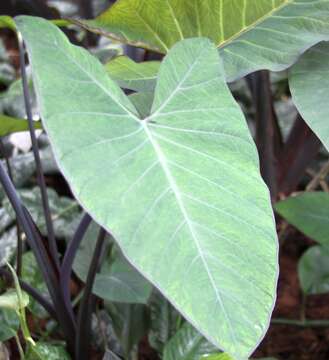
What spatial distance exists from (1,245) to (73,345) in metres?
0.46

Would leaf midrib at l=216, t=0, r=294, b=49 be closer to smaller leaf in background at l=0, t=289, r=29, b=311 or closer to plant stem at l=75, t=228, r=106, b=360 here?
plant stem at l=75, t=228, r=106, b=360

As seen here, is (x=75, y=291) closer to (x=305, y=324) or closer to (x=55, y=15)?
(x=305, y=324)

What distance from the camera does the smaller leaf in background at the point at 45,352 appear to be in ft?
2.64

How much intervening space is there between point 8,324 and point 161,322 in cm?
33

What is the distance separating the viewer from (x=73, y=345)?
1001 millimetres

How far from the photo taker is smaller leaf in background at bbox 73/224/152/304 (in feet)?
3.31

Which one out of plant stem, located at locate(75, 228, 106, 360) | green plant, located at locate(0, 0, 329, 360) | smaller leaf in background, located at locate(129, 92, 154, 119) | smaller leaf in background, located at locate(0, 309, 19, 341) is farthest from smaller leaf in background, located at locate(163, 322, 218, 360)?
smaller leaf in background, located at locate(129, 92, 154, 119)

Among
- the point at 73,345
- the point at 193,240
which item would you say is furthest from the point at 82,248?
the point at 193,240

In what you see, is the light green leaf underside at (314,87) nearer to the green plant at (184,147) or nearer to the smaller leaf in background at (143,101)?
the green plant at (184,147)

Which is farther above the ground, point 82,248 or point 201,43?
point 201,43

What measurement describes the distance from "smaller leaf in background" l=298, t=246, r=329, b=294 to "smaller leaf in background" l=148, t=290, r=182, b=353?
0.34 metres

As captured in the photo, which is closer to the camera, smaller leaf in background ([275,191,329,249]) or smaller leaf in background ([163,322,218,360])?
smaller leaf in background ([163,322,218,360])

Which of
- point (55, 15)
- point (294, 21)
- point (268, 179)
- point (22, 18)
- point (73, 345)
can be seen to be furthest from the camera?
point (268, 179)

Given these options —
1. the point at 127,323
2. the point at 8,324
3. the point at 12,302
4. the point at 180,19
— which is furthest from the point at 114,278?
the point at 180,19
